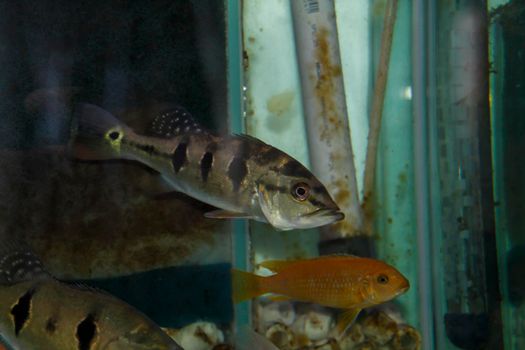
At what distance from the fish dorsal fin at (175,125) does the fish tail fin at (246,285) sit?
65cm

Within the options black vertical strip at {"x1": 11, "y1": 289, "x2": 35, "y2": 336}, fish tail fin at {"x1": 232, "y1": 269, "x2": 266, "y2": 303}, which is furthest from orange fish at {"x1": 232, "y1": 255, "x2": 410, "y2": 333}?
black vertical strip at {"x1": 11, "y1": 289, "x2": 35, "y2": 336}

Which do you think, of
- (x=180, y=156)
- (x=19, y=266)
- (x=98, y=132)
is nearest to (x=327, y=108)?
(x=180, y=156)

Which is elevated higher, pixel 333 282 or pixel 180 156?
pixel 180 156

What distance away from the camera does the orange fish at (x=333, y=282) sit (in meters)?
2.26

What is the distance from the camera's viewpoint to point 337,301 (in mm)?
2281

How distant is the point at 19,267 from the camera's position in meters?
1.85

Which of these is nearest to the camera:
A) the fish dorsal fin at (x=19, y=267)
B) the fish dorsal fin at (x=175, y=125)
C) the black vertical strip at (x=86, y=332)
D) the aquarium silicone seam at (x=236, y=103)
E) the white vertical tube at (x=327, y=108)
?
the black vertical strip at (x=86, y=332)

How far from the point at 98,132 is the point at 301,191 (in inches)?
33.6

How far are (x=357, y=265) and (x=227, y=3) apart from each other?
1.61 m

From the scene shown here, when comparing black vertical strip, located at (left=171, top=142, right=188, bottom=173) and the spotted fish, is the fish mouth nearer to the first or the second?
black vertical strip, located at (left=171, top=142, right=188, bottom=173)

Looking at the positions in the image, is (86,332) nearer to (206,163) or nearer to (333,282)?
(206,163)

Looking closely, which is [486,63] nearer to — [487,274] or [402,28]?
[402,28]

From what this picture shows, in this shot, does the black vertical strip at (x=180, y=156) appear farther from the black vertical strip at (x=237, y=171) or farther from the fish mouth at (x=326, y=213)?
the fish mouth at (x=326, y=213)

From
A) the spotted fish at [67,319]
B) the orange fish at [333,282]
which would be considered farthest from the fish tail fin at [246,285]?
the spotted fish at [67,319]
